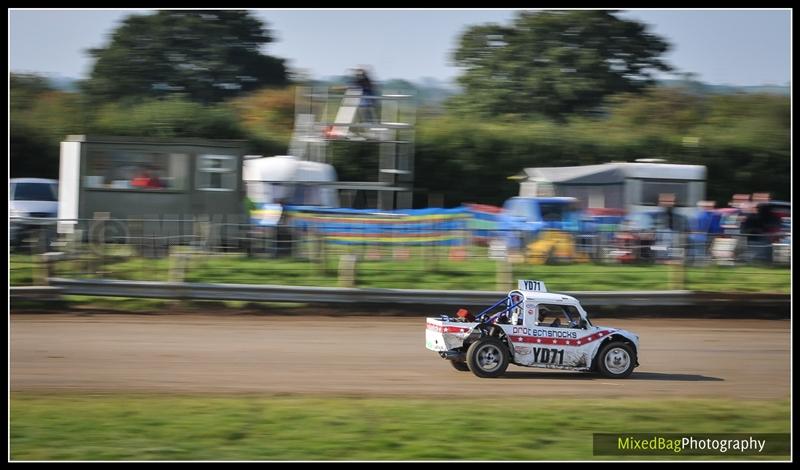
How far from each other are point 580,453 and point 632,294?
917 centimetres

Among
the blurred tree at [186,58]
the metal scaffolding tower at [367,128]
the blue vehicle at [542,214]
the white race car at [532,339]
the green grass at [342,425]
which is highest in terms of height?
the blurred tree at [186,58]

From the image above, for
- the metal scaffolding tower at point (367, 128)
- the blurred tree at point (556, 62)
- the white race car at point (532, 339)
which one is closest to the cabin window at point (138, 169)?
the metal scaffolding tower at point (367, 128)

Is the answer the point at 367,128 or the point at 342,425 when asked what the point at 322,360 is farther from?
the point at 367,128

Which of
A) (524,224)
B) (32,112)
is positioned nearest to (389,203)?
(524,224)

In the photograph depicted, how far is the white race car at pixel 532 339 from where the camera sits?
11.6m

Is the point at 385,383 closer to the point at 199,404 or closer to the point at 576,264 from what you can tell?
the point at 199,404

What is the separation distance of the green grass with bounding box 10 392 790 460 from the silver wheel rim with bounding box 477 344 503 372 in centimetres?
100

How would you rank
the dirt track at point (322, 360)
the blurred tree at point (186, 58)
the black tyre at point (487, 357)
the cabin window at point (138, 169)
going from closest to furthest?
the dirt track at point (322, 360) → the black tyre at point (487, 357) → the cabin window at point (138, 169) → the blurred tree at point (186, 58)

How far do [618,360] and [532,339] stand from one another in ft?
3.74

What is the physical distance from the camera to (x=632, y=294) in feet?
57.0

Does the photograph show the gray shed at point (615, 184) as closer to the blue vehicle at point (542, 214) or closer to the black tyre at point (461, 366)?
the blue vehicle at point (542, 214)

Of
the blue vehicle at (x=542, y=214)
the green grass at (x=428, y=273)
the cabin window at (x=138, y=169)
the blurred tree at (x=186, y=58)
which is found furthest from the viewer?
the blurred tree at (x=186, y=58)

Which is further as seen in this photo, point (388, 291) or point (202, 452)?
point (388, 291)

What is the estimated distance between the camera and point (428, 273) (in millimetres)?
18672
